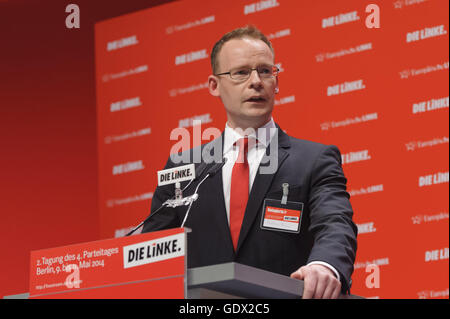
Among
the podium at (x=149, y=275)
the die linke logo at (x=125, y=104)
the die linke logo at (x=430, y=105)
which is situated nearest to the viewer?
the podium at (x=149, y=275)

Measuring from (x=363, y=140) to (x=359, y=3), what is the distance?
92 cm

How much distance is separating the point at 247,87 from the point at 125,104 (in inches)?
136

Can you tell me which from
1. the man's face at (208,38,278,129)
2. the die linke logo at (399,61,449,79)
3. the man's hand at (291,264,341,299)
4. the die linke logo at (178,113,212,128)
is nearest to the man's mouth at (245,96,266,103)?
the man's face at (208,38,278,129)

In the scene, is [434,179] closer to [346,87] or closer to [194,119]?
[346,87]

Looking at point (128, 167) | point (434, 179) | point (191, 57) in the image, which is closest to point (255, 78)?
point (434, 179)

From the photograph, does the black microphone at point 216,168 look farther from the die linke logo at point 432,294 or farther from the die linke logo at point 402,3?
the die linke logo at point 402,3

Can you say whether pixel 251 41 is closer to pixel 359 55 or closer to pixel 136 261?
pixel 136 261

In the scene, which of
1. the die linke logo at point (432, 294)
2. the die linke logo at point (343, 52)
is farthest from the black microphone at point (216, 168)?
the die linke logo at point (343, 52)

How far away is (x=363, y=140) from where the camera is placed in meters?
4.50

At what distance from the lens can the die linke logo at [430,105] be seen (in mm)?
4277

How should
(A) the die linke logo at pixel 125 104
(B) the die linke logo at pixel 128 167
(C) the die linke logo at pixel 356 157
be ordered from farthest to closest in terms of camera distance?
(A) the die linke logo at pixel 125 104 → (B) the die linke logo at pixel 128 167 → (C) the die linke logo at pixel 356 157

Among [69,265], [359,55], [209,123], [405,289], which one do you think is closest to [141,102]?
[209,123]

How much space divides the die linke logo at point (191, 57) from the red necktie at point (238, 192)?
3.23 metres

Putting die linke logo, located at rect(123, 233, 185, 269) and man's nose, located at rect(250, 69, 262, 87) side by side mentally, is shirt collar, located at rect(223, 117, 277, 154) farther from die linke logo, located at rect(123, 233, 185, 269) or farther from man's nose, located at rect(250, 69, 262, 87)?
die linke logo, located at rect(123, 233, 185, 269)
